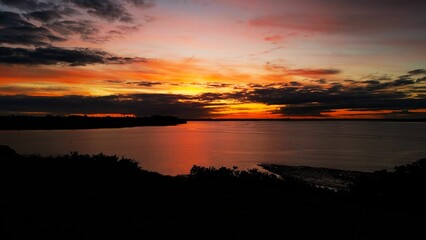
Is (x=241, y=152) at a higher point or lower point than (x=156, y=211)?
lower

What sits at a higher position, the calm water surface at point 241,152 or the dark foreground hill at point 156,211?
the dark foreground hill at point 156,211

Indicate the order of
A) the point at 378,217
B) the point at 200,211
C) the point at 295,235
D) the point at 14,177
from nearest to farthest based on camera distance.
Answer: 1. the point at 295,235
2. the point at 200,211
3. the point at 378,217
4. the point at 14,177

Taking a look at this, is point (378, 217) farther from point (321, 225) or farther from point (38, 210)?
point (38, 210)

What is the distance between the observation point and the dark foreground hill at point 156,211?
967cm

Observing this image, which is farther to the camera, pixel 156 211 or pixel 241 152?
pixel 241 152

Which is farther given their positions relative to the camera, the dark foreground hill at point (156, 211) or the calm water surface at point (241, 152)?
the calm water surface at point (241, 152)

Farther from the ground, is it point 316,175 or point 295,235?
point 295,235

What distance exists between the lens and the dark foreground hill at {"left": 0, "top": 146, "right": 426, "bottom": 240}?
9672 mm

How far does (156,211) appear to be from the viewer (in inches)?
457

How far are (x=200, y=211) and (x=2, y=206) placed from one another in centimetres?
632

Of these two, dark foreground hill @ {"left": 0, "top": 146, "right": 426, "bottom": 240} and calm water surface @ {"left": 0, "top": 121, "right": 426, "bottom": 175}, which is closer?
dark foreground hill @ {"left": 0, "top": 146, "right": 426, "bottom": 240}

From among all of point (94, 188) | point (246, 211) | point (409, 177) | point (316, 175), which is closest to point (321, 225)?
point (246, 211)

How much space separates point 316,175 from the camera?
45.8 m

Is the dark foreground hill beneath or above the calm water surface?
above
